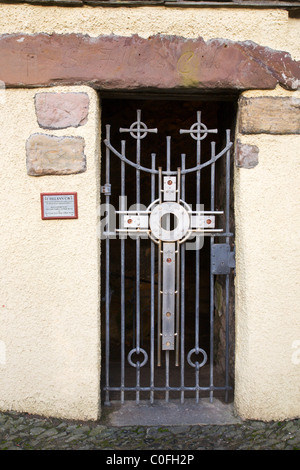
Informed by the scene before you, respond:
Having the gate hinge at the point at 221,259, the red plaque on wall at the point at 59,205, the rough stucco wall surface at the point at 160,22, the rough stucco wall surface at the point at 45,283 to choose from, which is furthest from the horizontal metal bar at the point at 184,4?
Answer: the gate hinge at the point at 221,259

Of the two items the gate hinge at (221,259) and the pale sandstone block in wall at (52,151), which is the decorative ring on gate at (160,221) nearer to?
the gate hinge at (221,259)

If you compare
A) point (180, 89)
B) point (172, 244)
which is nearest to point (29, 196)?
point (172, 244)

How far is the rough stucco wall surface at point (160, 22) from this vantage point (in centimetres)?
249

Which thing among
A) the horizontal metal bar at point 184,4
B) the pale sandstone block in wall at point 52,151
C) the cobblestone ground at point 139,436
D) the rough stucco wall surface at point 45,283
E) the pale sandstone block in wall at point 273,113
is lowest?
the cobblestone ground at point 139,436

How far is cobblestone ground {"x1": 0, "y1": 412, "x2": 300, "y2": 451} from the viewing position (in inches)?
92.0

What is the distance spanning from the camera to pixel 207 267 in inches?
181

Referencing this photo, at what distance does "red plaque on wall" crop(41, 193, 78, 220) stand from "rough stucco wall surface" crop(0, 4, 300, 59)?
1.01 meters

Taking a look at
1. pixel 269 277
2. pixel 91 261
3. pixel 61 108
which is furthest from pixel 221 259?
pixel 61 108

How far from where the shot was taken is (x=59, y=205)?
99.7 inches

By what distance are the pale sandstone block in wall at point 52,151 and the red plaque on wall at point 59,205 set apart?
0.19 meters

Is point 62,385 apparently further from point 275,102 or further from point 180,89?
point 275,102

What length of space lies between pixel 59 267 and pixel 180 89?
1.37m

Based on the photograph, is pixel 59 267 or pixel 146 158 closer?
pixel 59 267

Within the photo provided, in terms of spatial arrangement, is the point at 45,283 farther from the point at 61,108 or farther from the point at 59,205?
the point at 61,108
